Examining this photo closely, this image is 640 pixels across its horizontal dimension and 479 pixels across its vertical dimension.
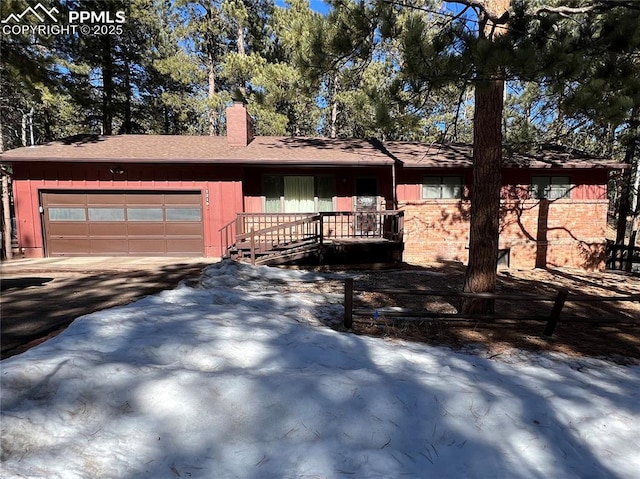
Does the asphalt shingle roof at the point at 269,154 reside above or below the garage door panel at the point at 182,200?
above

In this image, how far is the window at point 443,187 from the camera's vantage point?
11531mm

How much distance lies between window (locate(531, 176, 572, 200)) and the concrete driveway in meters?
10.9

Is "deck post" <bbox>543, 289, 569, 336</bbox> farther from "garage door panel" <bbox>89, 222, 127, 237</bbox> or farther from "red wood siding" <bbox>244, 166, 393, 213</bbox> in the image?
"garage door panel" <bbox>89, 222, 127, 237</bbox>

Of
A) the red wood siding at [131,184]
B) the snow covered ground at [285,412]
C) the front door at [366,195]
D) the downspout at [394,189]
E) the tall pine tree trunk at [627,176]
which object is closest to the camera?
the snow covered ground at [285,412]

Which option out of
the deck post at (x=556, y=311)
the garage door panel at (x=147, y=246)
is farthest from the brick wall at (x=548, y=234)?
the garage door panel at (x=147, y=246)

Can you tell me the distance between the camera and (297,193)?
11711 mm

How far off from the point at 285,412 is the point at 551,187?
12.6 m

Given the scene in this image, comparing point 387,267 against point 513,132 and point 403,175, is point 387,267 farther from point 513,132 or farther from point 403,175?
point 513,132

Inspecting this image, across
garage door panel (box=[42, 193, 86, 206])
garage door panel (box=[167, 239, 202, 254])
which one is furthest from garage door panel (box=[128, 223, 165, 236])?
garage door panel (box=[42, 193, 86, 206])

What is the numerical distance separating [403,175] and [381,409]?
9799mm

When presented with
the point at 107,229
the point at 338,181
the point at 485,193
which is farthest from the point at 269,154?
the point at 485,193

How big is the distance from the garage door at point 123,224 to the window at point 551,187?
1111 cm

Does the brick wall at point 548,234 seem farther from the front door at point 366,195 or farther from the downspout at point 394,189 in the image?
the front door at point 366,195
